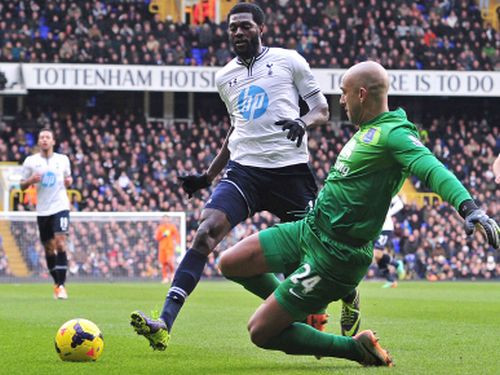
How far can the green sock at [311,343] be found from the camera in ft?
21.4

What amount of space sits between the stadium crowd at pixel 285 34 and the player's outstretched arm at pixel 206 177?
26.2 meters

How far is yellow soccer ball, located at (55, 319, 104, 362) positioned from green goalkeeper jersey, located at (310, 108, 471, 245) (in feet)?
5.93

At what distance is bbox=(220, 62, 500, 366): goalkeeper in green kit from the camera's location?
607 cm

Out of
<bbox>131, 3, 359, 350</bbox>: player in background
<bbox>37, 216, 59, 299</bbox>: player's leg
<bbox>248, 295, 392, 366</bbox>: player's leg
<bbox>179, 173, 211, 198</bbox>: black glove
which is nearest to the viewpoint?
<bbox>248, 295, 392, 366</bbox>: player's leg

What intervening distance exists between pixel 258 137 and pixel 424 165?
9.16ft

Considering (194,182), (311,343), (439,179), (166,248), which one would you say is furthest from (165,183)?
(439,179)

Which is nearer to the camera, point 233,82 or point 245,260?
point 245,260

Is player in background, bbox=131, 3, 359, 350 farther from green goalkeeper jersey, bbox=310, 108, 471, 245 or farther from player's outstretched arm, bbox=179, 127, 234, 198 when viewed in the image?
green goalkeeper jersey, bbox=310, 108, 471, 245

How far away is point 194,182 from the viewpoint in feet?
27.9

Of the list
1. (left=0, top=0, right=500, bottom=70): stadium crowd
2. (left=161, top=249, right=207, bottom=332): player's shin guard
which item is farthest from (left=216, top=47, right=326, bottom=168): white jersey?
(left=0, top=0, right=500, bottom=70): stadium crowd

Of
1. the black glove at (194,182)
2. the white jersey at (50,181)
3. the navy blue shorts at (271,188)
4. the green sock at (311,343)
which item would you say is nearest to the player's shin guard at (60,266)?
the white jersey at (50,181)

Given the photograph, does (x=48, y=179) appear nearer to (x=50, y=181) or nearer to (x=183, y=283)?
(x=50, y=181)

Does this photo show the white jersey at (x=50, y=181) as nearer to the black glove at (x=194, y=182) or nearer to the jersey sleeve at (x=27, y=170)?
the jersey sleeve at (x=27, y=170)

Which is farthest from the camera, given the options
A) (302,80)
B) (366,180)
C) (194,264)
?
A: (302,80)
